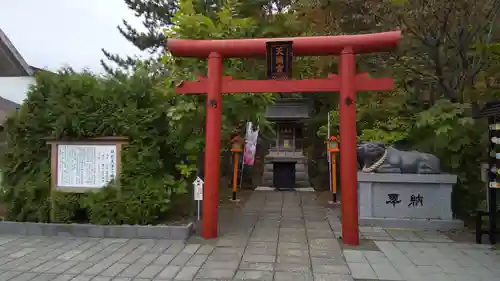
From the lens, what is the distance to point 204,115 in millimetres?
7672

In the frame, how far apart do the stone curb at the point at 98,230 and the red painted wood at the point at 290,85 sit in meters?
2.51

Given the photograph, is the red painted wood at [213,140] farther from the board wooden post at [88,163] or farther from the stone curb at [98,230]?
the board wooden post at [88,163]

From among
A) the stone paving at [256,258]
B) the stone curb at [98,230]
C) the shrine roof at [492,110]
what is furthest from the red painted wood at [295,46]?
the stone paving at [256,258]

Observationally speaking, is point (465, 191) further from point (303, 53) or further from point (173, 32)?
point (173, 32)

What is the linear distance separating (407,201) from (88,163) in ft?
21.3

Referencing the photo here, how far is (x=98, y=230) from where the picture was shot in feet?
21.5

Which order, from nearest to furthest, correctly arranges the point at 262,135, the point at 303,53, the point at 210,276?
the point at 210,276
the point at 303,53
the point at 262,135

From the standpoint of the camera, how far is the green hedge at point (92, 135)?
6891 mm

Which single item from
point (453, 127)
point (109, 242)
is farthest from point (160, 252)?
point (453, 127)

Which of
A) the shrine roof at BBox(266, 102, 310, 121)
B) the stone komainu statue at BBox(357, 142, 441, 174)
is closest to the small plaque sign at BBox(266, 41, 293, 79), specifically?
the stone komainu statue at BBox(357, 142, 441, 174)

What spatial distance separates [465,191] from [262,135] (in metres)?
9.42

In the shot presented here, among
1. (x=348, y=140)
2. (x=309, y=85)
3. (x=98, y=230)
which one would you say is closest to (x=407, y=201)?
(x=348, y=140)

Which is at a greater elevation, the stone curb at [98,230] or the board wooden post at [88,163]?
the board wooden post at [88,163]

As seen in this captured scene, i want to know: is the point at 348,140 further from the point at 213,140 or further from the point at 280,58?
the point at 213,140
